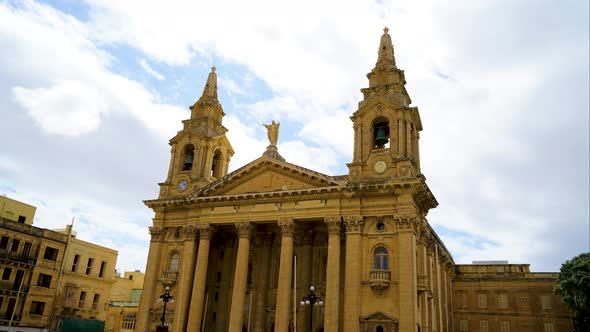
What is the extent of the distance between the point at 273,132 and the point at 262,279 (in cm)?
1150

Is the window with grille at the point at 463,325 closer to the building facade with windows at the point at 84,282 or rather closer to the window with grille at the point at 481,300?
the window with grille at the point at 481,300

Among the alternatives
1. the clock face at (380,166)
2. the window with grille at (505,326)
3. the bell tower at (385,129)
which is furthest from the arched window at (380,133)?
the window with grille at (505,326)

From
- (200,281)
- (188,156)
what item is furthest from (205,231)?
(188,156)

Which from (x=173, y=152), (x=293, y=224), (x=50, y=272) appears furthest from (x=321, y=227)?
(x=50, y=272)

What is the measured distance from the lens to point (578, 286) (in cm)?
4062

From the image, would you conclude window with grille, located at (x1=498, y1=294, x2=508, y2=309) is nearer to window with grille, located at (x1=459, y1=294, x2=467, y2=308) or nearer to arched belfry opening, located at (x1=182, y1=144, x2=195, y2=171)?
window with grille, located at (x1=459, y1=294, x2=467, y2=308)

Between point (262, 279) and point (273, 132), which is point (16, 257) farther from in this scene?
point (273, 132)

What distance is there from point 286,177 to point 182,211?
383 inches

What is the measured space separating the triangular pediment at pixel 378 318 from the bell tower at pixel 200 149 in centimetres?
1766

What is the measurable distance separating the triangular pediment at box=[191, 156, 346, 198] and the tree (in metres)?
22.5

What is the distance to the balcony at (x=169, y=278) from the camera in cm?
3797

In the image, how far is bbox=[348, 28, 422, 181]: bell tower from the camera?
110ft

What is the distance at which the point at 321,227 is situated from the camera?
36.6 metres

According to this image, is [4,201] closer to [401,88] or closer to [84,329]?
[84,329]
